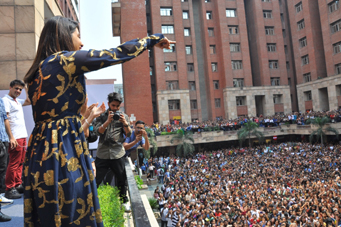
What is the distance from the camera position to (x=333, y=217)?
31.8ft

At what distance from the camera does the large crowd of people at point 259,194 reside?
10297mm

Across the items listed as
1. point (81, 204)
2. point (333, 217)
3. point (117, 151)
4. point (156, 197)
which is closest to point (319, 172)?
point (333, 217)

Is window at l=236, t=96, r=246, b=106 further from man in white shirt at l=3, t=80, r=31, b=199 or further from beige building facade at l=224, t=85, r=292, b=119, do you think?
man in white shirt at l=3, t=80, r=31, b=199

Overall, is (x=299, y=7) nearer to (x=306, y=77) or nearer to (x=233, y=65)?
(x=306, y=77)

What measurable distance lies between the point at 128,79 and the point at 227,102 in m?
15.8

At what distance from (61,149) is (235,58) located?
138 feet

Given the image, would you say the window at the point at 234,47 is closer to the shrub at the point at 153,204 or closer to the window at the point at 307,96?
the window at the point at 307,96

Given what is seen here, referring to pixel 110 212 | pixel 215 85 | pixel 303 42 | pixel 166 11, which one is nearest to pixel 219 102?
pixel 215 85

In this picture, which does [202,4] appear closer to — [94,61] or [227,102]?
[227,102]

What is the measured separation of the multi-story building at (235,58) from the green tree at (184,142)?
7.59 meters

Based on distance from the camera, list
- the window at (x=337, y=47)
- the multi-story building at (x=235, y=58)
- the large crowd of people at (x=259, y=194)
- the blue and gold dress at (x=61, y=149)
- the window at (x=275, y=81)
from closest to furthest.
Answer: the blue and gold dress at (x=61, y=149), the large crowd of people at (x=259, y=194), the window at (x=337, y=47), the multi-story building at (x=235, y=58), the window at (x=275, y=81)

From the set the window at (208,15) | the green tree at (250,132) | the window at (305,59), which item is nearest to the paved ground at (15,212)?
the green tree at (250,132)

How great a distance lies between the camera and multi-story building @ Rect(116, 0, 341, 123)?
1409 inches

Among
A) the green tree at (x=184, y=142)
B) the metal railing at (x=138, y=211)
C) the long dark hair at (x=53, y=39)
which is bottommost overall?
the green tree at (x=184, y=142)
